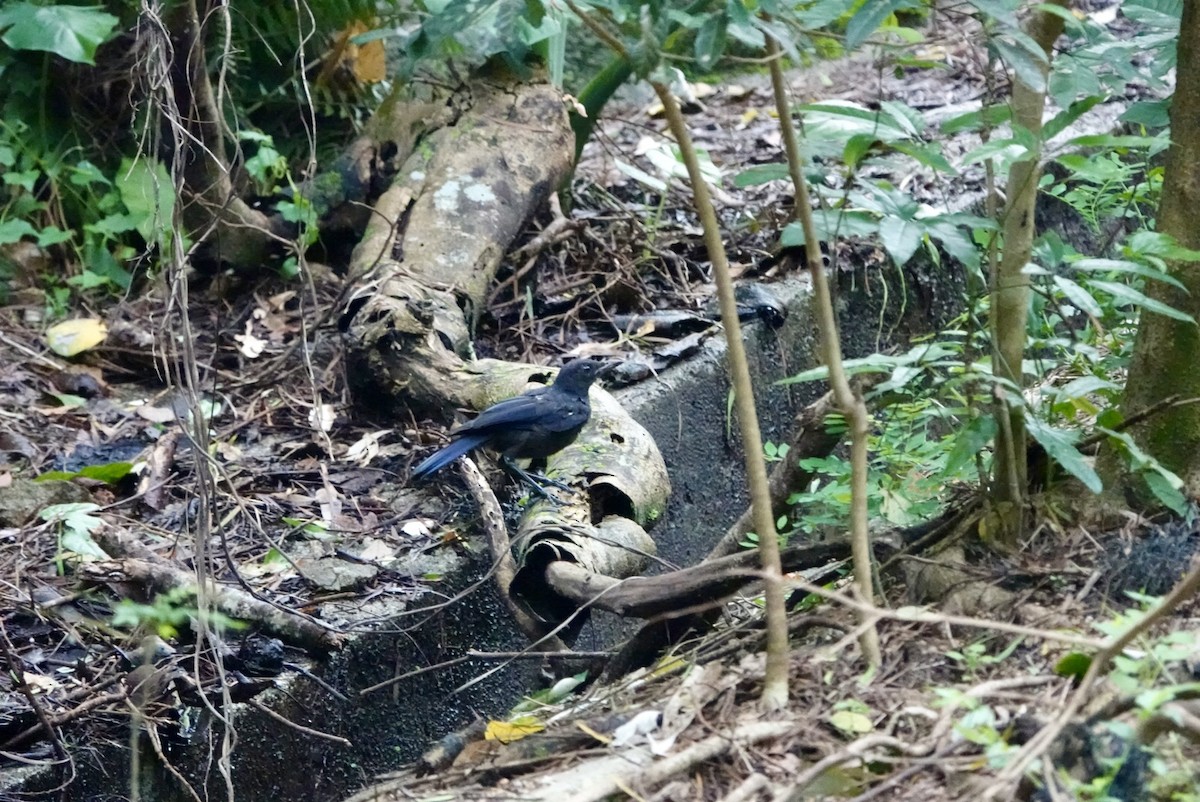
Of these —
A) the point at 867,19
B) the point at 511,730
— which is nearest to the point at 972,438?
the point at 867,19

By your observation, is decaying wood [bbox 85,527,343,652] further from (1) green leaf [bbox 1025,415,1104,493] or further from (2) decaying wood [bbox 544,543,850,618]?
(1) green leaf [bbox 1025,415,1104,493]

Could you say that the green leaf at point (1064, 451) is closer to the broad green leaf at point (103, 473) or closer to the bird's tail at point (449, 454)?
the bird's tail at point (449, 454)

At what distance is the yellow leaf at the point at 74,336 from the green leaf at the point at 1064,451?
3.43 m

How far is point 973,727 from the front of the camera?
1.68 metres

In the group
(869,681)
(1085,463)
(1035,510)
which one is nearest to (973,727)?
(869,681)

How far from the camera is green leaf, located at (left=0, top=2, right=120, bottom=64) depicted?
4.34 metres

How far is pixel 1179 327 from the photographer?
2271mm

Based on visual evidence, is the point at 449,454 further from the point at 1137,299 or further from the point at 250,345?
the point at 1137,299

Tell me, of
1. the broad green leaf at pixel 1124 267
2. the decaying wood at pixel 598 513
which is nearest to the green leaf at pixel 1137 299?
the broad green leaf at pixel 1124 267

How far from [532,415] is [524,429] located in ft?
0.17

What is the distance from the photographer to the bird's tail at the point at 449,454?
138 inches

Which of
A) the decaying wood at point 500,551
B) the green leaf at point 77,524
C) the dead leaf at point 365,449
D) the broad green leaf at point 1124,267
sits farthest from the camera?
the dead leaf at point 365,449

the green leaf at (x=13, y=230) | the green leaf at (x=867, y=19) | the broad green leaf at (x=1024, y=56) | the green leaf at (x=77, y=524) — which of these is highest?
the green leaf at (x=867, y=19)

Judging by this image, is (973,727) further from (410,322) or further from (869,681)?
(410,322)
